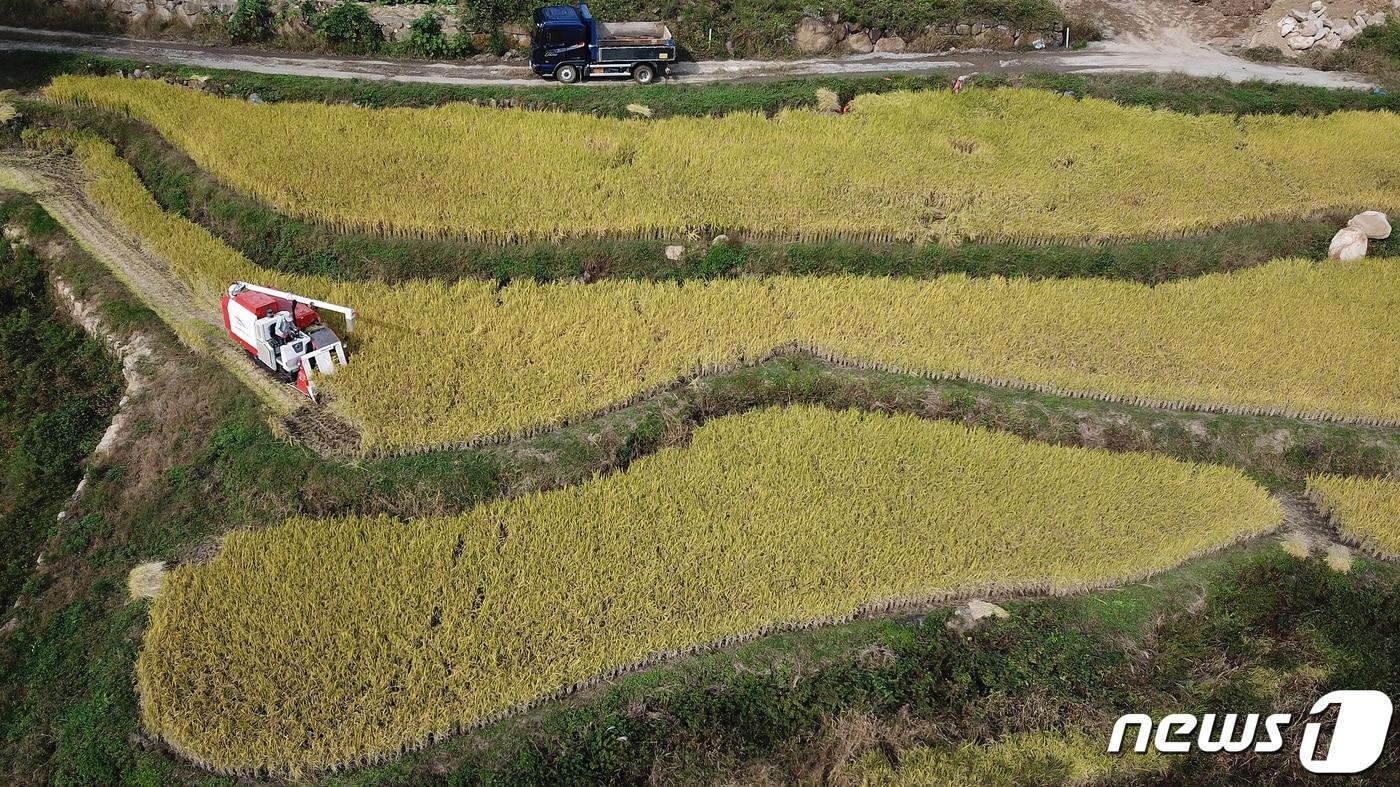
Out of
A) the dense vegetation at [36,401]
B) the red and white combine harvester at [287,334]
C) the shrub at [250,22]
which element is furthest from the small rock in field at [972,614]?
the shrub at [250,22]

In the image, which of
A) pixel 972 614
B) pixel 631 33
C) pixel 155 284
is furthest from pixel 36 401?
pixel 631 33

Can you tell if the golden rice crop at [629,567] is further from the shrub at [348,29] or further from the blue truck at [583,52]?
the shrub at [348,29]

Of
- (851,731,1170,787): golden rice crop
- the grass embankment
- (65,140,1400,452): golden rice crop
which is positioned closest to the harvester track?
(65,140,1400,452): golden rice crop

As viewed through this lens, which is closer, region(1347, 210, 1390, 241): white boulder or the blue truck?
region(1347, 210, 1390, 241): white boulder

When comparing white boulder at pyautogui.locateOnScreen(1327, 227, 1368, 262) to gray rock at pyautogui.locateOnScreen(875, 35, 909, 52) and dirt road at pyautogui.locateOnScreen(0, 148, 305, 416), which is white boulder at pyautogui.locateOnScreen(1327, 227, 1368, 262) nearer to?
gray rock at pyautogui.locateOnScreen(875, 35, 909, 52)

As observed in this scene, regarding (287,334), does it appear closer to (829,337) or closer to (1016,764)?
(829,337)

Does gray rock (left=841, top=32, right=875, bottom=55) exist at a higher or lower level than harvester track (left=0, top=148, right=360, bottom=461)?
higher

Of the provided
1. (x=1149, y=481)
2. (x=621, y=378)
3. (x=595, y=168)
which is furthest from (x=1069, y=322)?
(x=595, y=168)

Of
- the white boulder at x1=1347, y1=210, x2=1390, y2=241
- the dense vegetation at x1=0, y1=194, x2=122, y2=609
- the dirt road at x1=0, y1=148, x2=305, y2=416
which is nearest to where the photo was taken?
the dense vegetation at x1=0, y1=194, x2=122, y2=609
